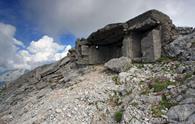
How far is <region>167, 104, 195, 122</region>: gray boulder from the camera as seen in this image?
11.6 m

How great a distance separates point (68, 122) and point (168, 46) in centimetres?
1062

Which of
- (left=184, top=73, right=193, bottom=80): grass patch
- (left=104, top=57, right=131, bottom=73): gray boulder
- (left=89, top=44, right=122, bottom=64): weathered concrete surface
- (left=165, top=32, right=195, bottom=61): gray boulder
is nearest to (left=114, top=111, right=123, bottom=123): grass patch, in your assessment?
(left=184, top=73, right=193, bottom=80): grass patch

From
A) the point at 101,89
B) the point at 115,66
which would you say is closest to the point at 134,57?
the point at 115,66

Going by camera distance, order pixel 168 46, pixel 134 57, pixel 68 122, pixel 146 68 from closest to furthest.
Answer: pixel 68 122 < pixel 146 68 < pixel 168 46 < pixel 134 57

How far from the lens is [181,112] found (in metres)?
11.8

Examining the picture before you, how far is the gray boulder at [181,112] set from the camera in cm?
1157

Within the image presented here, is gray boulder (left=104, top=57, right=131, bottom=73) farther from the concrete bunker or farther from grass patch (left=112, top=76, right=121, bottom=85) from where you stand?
the concrete bunker

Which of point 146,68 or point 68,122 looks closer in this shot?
point 68,122

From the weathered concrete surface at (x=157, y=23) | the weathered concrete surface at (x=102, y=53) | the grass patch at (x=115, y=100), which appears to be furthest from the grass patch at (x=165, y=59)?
the weathered concrete surface at (x=102, y=53)

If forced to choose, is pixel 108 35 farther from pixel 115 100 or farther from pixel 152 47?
pixel 115 100

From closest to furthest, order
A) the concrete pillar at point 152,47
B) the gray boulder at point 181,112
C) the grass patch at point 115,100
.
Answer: the gray boulder at point 181,112
the grass patch at point 115,100
the concrete pillar at point 152,47

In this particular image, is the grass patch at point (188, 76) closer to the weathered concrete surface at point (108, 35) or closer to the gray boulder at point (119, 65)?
the gray boulder at point (119, 65)

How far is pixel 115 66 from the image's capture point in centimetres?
2014

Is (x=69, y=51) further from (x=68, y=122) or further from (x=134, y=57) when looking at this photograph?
(x=68, y=122)
